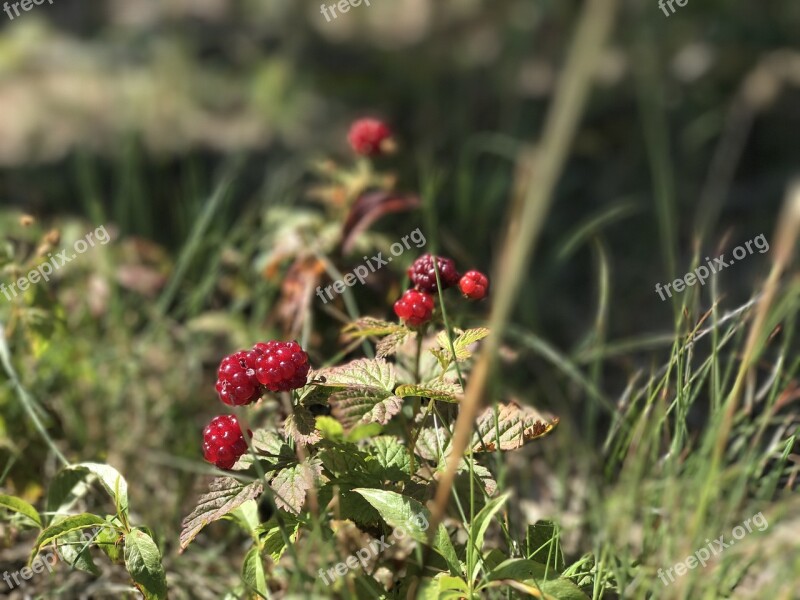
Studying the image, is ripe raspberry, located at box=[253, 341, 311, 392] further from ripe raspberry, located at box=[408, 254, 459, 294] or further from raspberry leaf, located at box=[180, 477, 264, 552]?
ripe raspberry, located at box=[408, 254, 459, 294]

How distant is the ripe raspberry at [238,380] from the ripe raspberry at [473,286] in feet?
1.18

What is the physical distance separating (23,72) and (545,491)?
2.74m

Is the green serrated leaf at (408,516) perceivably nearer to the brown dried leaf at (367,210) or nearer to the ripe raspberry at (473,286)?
the ripe raspberry at (473,286)

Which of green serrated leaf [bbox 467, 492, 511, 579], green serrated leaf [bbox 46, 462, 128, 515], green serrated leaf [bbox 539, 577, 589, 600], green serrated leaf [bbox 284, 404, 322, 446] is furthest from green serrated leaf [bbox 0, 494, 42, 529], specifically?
green serrated leaf [bbox 539, 577, 589, 600]

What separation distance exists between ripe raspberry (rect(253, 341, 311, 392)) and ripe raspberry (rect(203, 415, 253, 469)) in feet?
0.28

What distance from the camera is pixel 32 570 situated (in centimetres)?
138

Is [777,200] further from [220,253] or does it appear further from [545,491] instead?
[220,253]

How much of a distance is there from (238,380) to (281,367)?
8 cm

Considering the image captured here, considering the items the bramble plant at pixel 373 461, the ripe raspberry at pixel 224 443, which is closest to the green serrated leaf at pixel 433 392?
the bramble plant at pixel 373 461

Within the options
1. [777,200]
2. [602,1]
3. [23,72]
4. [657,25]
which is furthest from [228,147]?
[602,1]

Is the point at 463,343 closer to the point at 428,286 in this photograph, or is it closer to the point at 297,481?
the point at 428,286

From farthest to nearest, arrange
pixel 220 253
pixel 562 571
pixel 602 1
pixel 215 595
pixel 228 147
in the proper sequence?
pixel 228 147, pixel 220 253, pixel 215 595, pixel 562 571, pixel 602 1

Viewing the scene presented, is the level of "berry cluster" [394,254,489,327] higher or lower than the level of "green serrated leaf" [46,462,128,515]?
higher

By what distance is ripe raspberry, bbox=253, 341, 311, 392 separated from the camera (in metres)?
1.14
